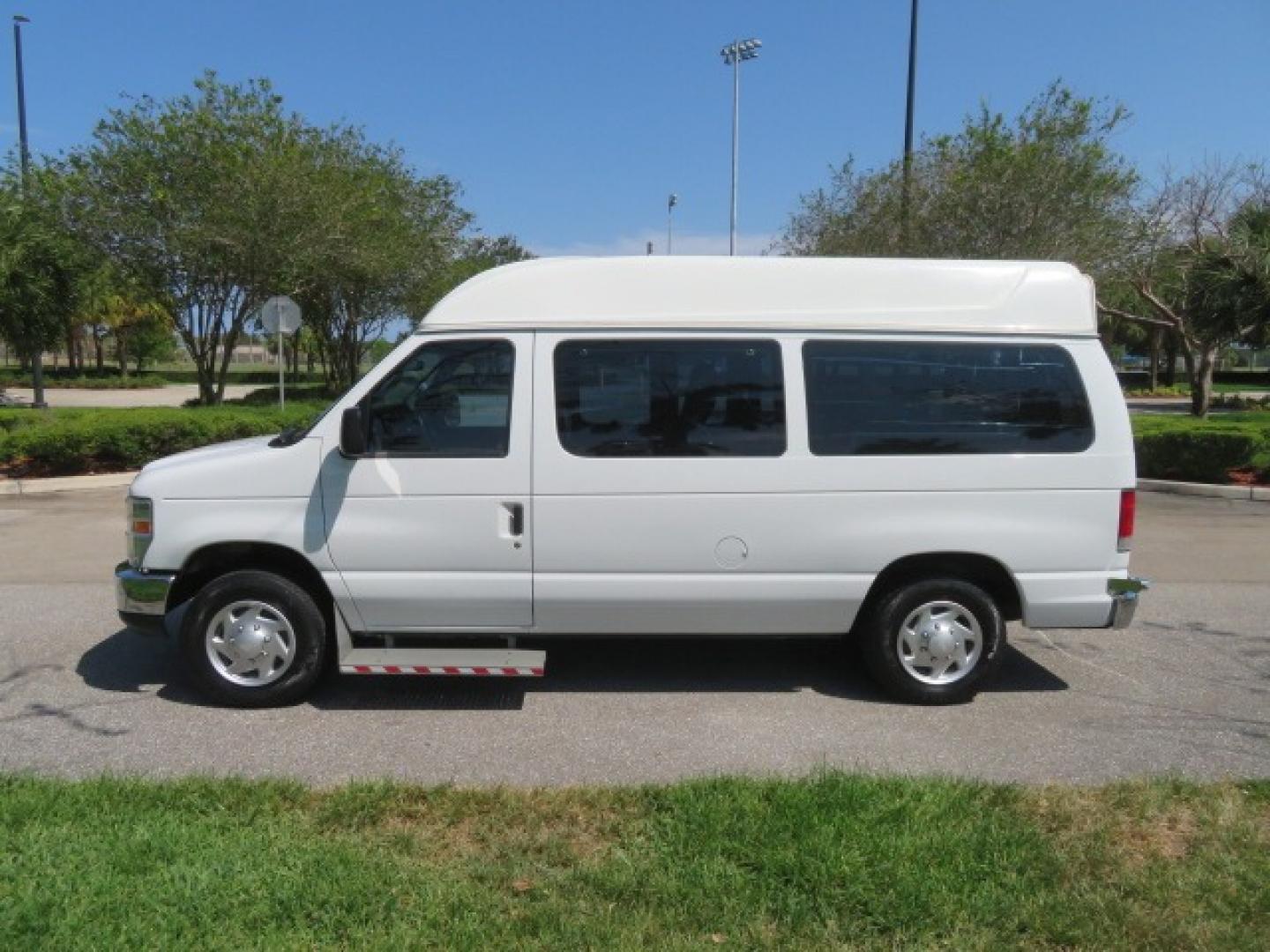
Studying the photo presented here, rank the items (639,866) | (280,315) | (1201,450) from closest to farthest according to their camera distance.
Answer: (639,866), (1201,450), (280,315)

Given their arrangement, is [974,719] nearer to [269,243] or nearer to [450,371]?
[450,371]

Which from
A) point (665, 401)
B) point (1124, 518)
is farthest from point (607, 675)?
point (1124, 518)

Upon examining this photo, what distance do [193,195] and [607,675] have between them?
18398 millimetres

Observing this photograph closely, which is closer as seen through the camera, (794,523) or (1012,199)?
(794,523)

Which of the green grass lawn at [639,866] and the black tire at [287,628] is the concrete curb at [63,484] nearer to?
the black tire at [287,628]

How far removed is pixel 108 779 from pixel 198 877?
1.09 m

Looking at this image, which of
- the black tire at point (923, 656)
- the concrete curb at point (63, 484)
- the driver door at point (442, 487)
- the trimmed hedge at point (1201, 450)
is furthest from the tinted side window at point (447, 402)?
the trimmed hedge at point (1201, 450)

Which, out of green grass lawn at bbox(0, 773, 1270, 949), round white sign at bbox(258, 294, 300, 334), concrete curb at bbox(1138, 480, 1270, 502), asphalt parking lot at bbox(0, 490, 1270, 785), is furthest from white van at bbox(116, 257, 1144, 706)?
round white sign at bbox(258, 294, 300, 334)

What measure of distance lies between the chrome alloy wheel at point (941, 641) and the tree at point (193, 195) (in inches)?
721

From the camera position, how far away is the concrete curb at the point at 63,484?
12905 mm

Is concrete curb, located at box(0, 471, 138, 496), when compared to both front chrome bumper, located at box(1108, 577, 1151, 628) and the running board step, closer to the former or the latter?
the running board step

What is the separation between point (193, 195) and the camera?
20250mm

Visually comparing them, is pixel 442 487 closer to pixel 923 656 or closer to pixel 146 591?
pixel 146 591

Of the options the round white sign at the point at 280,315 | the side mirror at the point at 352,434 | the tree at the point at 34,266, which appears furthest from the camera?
the tree at the point at 34,266
